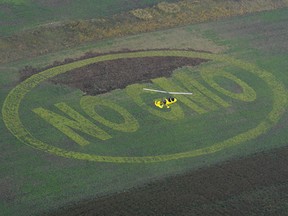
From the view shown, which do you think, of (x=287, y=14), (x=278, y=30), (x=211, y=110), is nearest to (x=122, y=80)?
(x=211, y=110)

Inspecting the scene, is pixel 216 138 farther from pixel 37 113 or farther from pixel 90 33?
pixel 90 33

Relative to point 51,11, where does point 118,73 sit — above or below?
below

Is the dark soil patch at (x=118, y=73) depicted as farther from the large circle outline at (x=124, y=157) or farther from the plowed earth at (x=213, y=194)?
the plowed earth at (x=213, y=194)

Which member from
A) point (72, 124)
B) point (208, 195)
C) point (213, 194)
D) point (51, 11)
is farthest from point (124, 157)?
point (51, 11)

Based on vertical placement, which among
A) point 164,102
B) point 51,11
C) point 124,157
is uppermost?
point 51,11

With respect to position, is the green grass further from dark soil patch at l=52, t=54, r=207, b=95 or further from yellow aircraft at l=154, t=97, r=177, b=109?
yellow aircraft at l=154, t=97, r=177, b=109

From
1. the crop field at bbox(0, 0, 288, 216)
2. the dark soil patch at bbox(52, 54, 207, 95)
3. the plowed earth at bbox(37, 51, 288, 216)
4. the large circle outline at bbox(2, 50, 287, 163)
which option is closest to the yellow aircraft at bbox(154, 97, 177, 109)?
the crop field at bbox(0, 0, 288, 216)

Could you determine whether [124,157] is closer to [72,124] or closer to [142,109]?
[72,124]
